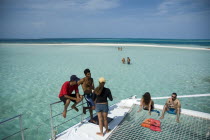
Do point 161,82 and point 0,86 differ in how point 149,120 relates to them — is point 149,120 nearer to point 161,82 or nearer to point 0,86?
point 161,82

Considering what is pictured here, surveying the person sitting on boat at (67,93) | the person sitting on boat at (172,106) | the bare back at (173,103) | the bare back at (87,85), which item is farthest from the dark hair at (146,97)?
the person sitting on boat at (67,93)

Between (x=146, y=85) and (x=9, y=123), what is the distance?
985 centimetres

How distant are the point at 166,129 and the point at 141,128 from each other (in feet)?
2.80

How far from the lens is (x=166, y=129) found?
489cm

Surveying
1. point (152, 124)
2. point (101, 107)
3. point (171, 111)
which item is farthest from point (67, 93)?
point (171, 111)

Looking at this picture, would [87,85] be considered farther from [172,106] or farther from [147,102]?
[172,106]

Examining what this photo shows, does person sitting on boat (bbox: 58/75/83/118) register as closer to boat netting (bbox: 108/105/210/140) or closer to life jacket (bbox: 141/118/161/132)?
boat netting (bbox: 108/105/210/140)

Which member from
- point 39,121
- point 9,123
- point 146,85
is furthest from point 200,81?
point 9,123

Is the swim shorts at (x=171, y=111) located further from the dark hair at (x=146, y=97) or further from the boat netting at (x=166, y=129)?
the dark hair at (x=146, y=97)

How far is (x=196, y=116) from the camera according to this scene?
5645 mm

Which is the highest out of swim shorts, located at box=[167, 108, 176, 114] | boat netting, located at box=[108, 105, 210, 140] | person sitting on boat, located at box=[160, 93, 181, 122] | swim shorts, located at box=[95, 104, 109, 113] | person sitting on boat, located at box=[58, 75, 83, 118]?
person sitting on boat, located at box=[58, 75, 83, 118]

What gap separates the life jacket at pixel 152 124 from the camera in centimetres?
487

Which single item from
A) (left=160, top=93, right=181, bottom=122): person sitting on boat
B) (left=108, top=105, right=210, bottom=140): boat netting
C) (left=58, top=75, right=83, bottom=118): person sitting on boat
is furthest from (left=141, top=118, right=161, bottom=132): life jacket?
(left=58, top=75, right=83, bottom=118): person sitting on boat

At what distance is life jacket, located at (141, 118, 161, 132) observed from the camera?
4.87 m
